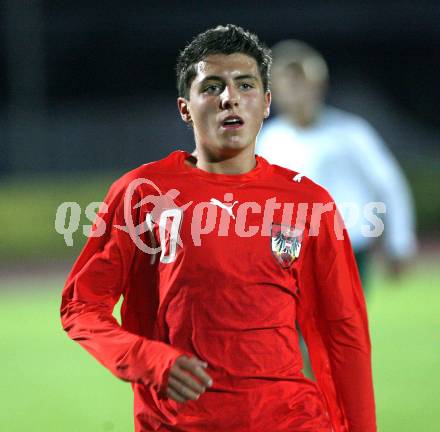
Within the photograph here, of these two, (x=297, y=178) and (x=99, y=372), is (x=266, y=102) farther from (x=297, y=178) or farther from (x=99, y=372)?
(x=99, y=372)

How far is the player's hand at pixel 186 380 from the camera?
270 cm

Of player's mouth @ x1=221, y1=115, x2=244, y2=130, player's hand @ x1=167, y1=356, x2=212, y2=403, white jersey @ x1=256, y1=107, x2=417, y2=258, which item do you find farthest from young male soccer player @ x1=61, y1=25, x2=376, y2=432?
white jersey @ x1=256, y1=107, x2=417, y2=258

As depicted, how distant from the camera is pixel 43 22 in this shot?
92.8ft

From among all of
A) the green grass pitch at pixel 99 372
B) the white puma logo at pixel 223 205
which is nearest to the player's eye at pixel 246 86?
the white puma logo at pixel 223 205

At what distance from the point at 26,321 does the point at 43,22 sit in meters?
19.5

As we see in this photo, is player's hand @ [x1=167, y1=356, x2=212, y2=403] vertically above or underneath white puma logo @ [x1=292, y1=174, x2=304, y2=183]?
underneath

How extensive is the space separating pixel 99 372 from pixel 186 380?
5.35 meters

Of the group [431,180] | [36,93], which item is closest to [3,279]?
[431,180]

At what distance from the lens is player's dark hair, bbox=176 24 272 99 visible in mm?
3283

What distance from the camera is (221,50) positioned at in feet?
10.7

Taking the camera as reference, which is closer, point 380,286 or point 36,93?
point 380,286

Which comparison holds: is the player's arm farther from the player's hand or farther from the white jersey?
the white jersey

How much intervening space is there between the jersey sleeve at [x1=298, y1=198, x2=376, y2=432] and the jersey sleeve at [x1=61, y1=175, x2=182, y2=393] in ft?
1.99

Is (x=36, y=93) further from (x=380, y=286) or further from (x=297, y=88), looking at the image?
(x=297, y=88)
